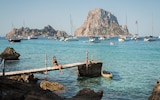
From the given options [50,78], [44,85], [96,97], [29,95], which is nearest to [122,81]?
[50,78]

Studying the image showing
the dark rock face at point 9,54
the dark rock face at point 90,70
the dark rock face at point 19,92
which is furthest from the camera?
the dark rock face at point 9,54

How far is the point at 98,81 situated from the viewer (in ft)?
111

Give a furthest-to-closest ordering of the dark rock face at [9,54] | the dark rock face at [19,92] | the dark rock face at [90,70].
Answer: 1. the dark rock face at [9,54]
2. the dark rock face at [90,70]
3. the dark rock face at [19,92]

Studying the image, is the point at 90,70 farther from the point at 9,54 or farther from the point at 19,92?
the point at 9,54

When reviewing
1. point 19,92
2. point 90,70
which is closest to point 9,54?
point 90,70

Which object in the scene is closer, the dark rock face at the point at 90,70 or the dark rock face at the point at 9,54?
the dark rock face at the point at 90,70

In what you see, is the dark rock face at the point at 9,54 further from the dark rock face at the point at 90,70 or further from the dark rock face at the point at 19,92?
the dark rock face at the point at 19,92

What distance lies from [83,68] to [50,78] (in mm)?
4241

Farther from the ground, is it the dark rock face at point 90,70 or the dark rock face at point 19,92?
the dark rock face at point 19,92

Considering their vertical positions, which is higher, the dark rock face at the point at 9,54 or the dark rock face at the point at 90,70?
the dark rock face at the point at 9,54

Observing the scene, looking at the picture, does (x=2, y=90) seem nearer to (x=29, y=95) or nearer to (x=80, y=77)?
(x=29, y=95)

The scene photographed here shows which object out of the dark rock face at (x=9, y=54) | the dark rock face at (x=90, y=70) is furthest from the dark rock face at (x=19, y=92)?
the dark rock face at (x=9, y=54)

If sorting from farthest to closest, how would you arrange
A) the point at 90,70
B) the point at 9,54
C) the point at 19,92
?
the point at 9,54
the point at 90,70
the point at 19,92

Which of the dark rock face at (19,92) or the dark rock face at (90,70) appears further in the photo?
the dark rock face at (90,70)
